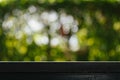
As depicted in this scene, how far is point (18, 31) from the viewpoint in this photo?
396 cm

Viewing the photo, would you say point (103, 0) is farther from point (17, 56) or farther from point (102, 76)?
point (102, 76)

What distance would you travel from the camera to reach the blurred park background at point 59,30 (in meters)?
3.95

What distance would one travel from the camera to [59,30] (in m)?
4.01

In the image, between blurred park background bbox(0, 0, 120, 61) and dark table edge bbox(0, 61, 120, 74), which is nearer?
dark table edge bbox(0, 61, 120, 74)

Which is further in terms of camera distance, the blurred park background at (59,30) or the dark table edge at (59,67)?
the blurred park background at (59,30)

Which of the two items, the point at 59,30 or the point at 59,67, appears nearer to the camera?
the point at 59,67

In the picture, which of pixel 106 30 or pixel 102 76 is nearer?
pixel 102 76

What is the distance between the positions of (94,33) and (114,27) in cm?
28

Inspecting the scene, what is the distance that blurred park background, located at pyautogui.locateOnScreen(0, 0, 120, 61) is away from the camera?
395 centimetres

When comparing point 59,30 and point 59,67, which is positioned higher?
point 59,30

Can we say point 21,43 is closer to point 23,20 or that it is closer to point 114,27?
point 23,20

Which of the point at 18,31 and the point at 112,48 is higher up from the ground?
the point at 18,31

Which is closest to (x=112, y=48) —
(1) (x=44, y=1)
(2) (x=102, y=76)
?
(1) (x=44, y=1)

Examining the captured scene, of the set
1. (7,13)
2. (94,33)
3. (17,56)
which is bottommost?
(17,56)
